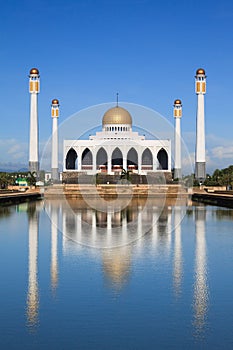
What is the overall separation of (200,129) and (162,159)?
12.3m

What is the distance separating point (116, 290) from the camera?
7281 mm

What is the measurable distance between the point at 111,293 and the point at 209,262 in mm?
2854

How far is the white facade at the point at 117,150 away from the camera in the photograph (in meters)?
54.0

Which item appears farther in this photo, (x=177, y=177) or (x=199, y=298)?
(x=177, y=177)

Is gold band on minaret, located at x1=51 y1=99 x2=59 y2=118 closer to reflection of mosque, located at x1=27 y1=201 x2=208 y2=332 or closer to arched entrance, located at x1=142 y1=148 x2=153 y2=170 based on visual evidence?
arched entrance, located at x1=142 y1=148 x2=153 y2=170

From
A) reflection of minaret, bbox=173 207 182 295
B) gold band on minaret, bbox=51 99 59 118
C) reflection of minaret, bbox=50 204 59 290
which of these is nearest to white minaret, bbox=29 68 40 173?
gold band on minaret, bbox=51 99 59 118

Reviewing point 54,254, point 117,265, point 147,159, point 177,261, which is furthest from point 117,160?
point 117,265

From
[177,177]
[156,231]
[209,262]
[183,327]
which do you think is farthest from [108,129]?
[183,327]

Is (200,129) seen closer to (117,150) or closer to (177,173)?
(177,173)

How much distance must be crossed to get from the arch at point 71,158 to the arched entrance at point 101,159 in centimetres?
272

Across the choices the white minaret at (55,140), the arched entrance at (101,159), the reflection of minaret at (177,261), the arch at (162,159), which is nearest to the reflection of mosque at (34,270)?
the reflection of minaret at (177,261)

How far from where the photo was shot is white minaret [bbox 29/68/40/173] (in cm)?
4575

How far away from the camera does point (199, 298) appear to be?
6.92 meters

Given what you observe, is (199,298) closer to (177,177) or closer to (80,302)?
(80,302)
